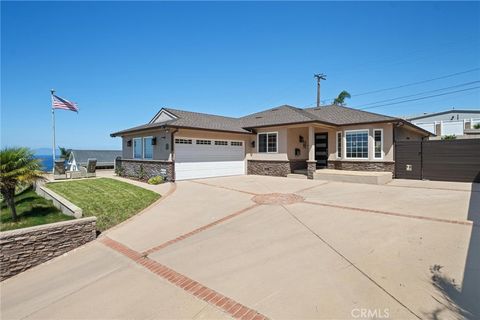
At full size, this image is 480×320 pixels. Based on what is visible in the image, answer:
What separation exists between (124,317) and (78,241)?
380 centimetres

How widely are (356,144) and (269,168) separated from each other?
17.9ft

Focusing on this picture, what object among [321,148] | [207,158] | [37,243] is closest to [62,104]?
[207,158]

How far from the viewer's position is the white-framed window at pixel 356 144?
14.5 m

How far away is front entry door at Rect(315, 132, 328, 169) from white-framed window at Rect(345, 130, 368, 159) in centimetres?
155

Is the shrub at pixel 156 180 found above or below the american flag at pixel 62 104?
below

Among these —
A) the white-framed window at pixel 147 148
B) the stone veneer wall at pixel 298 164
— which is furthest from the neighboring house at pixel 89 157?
the stone veneer wall at pixel 298 164

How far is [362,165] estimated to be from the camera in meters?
14.5

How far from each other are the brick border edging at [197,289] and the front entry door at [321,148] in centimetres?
1385

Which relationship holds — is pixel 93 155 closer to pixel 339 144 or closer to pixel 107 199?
pixel 107 199

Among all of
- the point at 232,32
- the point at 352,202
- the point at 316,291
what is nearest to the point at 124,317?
the point at 316,291

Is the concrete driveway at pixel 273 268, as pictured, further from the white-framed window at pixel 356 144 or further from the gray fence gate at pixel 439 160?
the white-framed window at pixel 356 144

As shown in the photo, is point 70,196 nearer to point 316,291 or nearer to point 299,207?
point 299,207

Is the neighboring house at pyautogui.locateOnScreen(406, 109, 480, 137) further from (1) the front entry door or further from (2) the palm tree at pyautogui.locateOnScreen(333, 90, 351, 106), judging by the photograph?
(1) the front entry door

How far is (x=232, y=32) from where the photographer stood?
44.5 feet
